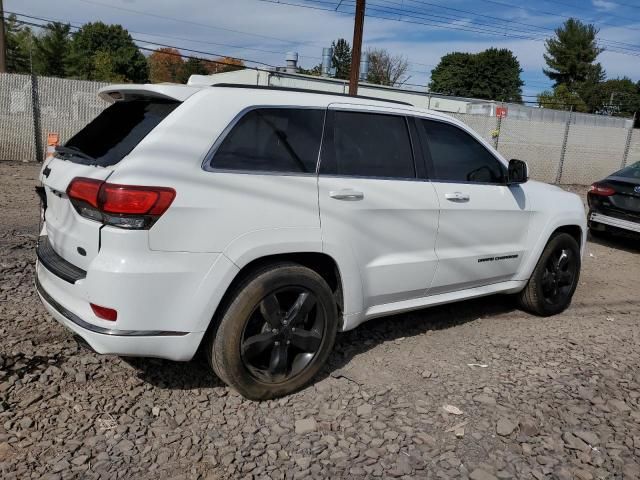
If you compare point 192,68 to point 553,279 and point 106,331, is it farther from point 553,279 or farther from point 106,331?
point 106,331

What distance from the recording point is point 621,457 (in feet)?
10.0

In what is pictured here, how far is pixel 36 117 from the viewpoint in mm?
12625

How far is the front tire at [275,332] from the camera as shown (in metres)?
3.10

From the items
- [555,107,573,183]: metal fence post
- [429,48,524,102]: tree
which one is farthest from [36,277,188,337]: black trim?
[429,48,524,102]: tree

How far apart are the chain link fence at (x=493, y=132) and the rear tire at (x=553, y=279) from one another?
10826 millimetres

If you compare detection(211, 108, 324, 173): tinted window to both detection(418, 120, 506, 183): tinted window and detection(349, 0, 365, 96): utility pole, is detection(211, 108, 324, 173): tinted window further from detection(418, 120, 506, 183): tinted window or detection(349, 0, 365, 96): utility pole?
detection(349, 0, 365, 96): utility pole

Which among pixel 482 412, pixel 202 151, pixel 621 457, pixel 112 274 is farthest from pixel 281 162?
pixel 621 457

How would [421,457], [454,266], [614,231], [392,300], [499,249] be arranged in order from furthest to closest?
[614,231] → [499,249] → [454,266] → [392,300] → [421,457]

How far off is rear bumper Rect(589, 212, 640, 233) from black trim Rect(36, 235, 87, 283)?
314 inches

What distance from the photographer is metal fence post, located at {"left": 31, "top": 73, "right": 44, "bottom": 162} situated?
1252 centimetres

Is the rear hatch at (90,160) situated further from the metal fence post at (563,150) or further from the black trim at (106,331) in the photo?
the metal fence post at (563,150)

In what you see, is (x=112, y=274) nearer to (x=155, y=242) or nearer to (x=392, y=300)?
(x=155, y=242)

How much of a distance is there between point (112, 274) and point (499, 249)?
121 inches

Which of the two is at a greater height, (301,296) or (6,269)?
(301,296)
